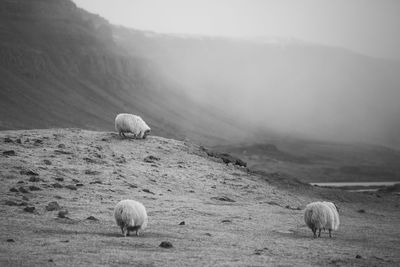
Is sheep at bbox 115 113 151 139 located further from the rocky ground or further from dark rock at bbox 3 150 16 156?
dark rock at bbox 3 150 16 156

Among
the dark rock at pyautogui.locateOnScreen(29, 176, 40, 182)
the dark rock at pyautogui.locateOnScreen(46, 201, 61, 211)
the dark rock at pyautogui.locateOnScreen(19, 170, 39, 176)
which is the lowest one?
the dark rock at pyautogui.locateOnScreen(46, 201, 61, 211)

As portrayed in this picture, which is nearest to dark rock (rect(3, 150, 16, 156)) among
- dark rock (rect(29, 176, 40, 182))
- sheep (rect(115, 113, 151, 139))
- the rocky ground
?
the rocky ground

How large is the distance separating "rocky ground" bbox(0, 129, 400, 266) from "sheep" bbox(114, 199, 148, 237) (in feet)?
1.55

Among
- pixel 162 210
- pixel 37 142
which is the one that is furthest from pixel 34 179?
pixel 37 142

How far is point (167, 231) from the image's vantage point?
22109 millimetres

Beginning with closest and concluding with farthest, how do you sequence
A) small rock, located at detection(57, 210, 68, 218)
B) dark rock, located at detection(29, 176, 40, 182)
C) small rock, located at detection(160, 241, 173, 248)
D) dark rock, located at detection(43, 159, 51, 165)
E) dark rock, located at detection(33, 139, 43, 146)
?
small rock, located at detection(160, 241, 173, 248)
small rock, located at detection(57, 210, 68, 218)
dark rock, located at detection(29, 176, 40, 182)
dark rock, located at detection(43, 159, 51, 165)
dark rock, located at detection(33, 139, 43, 146)

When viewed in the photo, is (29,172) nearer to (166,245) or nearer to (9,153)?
(9,153)

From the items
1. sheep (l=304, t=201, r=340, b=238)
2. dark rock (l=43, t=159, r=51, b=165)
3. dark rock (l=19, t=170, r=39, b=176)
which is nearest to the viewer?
sheep (l=304, t=201, r=340, b=238)

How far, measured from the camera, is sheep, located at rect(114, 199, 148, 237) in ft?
66.4

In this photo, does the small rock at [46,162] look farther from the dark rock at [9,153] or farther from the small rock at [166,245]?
the small rock at [166,245]

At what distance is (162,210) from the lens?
90.6 feet

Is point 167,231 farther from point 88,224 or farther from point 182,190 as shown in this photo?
point 182,190

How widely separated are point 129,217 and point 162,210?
7.43 meters

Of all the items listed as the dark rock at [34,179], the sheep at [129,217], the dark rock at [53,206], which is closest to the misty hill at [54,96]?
the dark rock at [34,179]
